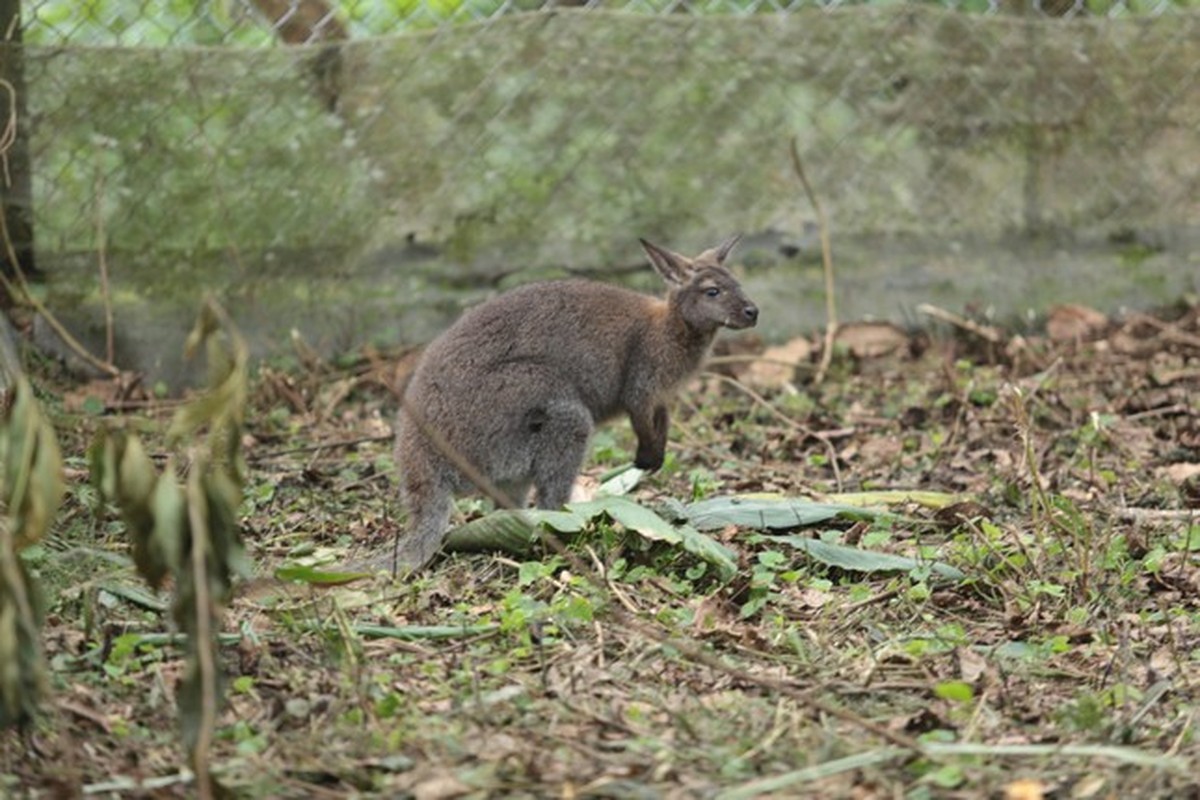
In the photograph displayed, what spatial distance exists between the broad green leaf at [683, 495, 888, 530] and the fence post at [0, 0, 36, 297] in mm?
3380

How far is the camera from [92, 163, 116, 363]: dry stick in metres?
7.47

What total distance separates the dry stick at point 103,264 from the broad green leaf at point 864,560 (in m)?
3.65

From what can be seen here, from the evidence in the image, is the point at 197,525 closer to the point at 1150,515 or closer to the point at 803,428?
the point at 1150,515

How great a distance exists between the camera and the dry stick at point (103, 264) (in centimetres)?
747

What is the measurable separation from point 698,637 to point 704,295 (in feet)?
7.62

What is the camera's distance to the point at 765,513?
17.6 feet

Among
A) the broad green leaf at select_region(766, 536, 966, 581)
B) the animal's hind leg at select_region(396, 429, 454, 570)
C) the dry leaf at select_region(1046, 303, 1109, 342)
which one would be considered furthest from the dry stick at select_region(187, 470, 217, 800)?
the dry leaf at select_region(1046, 303, 1109, 342)

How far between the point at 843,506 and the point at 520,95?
3.33m

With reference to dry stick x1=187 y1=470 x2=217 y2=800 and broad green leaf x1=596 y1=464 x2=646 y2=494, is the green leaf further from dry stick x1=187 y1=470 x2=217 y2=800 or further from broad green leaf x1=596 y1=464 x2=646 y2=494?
broad green leaf x1=596 y1=464 x2=646 y2=494

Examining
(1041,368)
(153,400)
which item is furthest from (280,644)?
(1041,368)

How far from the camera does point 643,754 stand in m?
3.56

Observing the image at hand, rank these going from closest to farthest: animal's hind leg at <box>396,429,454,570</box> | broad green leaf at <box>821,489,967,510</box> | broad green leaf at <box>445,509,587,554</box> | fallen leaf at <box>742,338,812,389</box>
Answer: broad green leaf at <box>445,509,587,554</box>, animal's hind leg at <box>396,429,454,570</box>, broad green leaf at <box>821,489,967,510</box>, fallen leaf at <box>742,338,812,389</box>

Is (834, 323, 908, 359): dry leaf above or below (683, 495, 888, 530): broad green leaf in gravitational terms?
below

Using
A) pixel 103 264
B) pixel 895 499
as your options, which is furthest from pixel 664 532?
pixel 103 264
